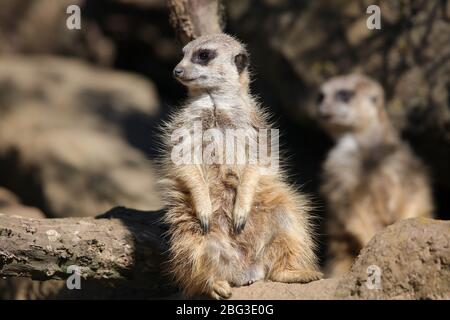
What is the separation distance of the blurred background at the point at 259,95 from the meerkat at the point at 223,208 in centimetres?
175

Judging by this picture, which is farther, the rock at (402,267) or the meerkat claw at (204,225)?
the meerkat claw at (204,225)

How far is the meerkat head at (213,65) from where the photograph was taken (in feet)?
13.5

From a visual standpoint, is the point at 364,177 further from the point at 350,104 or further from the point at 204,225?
the point at 204,225

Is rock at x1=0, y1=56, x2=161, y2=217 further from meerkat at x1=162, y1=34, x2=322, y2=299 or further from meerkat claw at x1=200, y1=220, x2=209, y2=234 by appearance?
meerkat claw at x1=200, y1=220, x2=209, y2=234

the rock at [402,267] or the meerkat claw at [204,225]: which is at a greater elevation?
the meerkat claw at [204,225]

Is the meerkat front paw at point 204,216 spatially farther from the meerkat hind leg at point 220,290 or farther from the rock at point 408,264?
the rock at point 408,264

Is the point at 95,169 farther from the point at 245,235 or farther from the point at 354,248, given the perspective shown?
the point at 245,235

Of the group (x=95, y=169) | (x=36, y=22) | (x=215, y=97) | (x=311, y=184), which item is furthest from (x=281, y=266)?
(x=36, y=22)

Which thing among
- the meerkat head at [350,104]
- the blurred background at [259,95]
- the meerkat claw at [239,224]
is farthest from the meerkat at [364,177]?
the meerkat claw at [239,224]

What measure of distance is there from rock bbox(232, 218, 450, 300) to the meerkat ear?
1.21 m

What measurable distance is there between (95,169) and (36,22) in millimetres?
2209

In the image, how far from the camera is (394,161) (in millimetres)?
6492

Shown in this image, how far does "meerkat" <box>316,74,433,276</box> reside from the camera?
21.1ft

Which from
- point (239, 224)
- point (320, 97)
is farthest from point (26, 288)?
point (320, 97)
